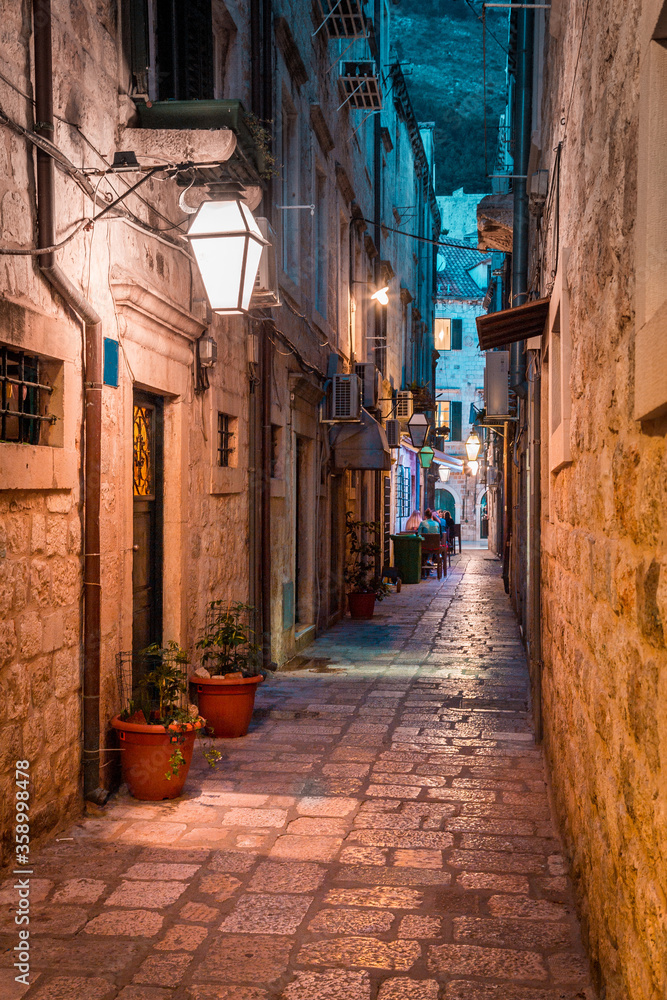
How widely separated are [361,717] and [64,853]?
3249 millimetres

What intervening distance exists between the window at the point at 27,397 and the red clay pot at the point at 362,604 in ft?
31.2

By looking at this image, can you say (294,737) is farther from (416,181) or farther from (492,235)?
(416,181)

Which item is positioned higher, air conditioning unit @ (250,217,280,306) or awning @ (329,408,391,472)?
air conditioning unit @ (250,217,280,306)

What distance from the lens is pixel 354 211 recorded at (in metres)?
14.8

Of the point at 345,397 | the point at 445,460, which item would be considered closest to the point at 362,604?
the point at 345,397

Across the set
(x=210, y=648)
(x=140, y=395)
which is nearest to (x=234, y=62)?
(x=140, y=395)

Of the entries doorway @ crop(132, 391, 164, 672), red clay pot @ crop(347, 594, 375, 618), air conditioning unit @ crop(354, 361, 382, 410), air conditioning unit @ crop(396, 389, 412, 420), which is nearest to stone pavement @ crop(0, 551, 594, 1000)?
doorway @ crop(132, 391, 164, 672)

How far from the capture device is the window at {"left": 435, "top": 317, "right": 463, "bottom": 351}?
40.1 meters

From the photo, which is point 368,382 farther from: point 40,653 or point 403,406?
point 40,653

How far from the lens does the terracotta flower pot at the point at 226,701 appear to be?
6.38 metres

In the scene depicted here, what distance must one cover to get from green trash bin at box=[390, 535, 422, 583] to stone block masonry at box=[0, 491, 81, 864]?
14484mm

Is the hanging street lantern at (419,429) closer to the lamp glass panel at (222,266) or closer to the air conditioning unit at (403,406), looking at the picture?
the air conditioning unit at (403,406)

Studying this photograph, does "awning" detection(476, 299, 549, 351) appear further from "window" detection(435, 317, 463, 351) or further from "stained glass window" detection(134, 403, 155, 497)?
"window" detection(435, 317, 463, 351)

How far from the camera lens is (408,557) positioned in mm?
19188
